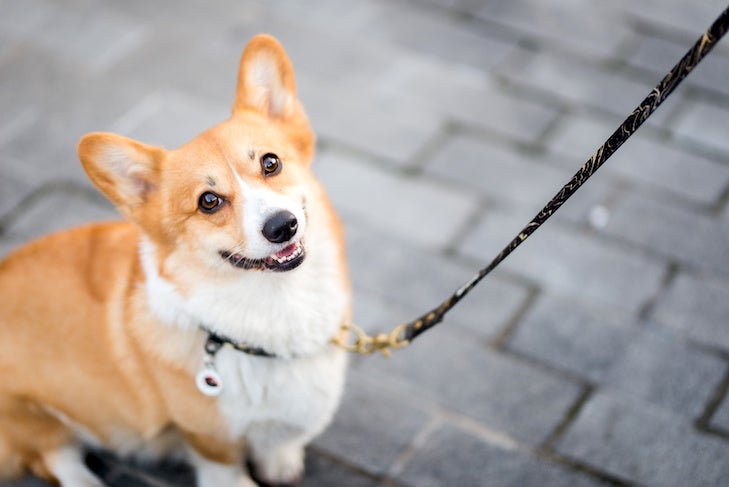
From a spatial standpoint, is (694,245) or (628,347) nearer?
(628,347)

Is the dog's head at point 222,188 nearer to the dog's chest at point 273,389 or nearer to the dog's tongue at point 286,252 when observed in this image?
the dog's tongue at point 286,252

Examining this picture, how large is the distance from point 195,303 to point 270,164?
44 cm

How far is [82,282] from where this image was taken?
235cm

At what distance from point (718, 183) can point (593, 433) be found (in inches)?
61.6

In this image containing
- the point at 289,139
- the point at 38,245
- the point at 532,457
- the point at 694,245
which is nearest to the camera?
the point at 289,139

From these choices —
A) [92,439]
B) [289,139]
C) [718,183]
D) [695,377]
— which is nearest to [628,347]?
[695,377]

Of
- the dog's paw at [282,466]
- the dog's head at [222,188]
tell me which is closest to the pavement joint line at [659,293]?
the dog's paw at [282,466]

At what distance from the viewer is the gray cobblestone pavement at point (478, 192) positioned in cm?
271

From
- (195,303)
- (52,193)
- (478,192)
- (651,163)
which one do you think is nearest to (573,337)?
(478,192)

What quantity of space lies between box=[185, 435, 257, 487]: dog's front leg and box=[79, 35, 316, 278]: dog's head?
600 mm

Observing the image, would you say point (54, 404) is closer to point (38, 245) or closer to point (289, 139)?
point (38, 245)

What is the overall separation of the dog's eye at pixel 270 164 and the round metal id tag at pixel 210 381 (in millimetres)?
581

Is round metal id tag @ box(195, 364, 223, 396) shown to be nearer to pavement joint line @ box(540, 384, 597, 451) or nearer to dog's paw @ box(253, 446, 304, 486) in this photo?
dog's paw @ box(253, 446, 304, 486)

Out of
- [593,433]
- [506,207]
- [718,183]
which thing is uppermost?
[718,183]
